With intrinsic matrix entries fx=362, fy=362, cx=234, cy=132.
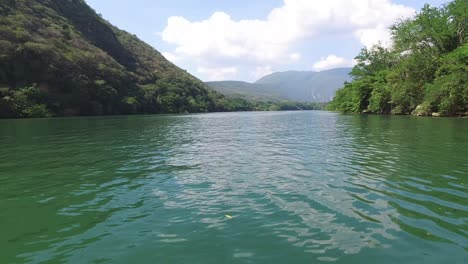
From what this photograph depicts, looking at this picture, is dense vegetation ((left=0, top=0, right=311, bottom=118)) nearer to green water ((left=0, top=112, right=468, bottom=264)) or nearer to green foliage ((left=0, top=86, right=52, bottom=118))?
green foliage ((left=0, top=86, right=52, bottom=118))

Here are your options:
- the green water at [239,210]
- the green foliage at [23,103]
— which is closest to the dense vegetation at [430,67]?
the green water at [239,210]

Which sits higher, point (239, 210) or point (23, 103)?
point (23, 103)

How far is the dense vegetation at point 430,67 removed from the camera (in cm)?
6350

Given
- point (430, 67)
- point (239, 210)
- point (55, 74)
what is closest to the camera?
point (239, 210)

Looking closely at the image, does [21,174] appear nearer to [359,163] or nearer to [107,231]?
[107,231]

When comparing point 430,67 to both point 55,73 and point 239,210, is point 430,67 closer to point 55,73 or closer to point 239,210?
point 239,210

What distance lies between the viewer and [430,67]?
76.2 meters

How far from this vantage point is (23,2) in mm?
160625

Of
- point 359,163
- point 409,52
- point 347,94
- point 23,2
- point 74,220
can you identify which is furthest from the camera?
point 23,2

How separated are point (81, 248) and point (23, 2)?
18691cm

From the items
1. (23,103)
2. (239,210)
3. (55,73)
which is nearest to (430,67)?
(239,210)

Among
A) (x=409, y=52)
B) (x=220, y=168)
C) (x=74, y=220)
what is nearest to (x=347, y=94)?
(x=409, y=52)

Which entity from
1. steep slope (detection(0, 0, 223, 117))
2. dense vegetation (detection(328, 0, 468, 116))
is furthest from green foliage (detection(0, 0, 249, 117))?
dense vegetation (detection(328, 0, 468, 116))

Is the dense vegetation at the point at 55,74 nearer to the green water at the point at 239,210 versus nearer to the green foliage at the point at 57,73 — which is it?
the green foliage at the point at 57,73
